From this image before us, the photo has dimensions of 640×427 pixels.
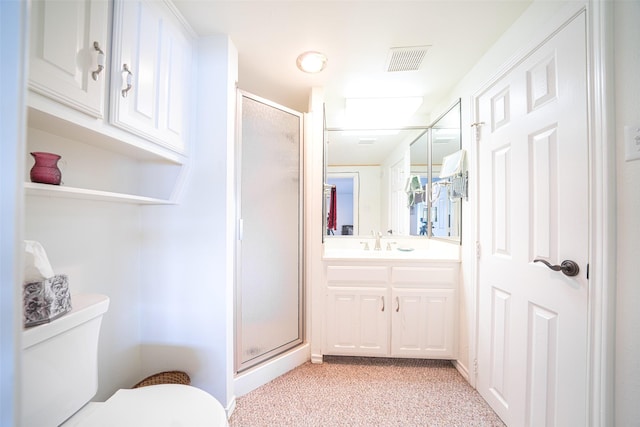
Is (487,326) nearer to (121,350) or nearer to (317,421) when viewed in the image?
(317,421)

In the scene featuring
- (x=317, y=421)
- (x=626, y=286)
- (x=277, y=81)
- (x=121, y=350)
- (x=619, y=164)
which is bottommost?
(x=317, y=421)

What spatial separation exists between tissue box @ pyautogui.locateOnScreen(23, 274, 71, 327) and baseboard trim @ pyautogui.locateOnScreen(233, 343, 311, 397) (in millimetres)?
1085

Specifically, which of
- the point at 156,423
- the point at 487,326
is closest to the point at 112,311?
the point at 156,423

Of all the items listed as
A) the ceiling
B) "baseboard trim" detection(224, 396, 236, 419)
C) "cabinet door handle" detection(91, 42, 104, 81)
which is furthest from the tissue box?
the ceiling

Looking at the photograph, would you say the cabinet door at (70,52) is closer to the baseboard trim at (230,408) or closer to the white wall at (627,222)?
the baseboard trim at (230,408)

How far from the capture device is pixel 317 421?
136 centimetres

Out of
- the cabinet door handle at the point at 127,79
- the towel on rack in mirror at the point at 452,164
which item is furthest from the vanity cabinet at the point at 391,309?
the cabinet door handle at the point at 127,79

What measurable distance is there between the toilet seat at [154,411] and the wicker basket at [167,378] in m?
0.38

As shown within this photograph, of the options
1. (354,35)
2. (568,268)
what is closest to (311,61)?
(354,35)

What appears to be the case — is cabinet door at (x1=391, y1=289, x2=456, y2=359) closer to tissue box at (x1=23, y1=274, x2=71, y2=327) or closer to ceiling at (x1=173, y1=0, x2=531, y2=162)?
ceiling at (x1=173, y1=0, x2=531, y2=162)

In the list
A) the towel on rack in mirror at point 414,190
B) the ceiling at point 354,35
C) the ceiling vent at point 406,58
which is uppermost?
the ceiling at point 354,35

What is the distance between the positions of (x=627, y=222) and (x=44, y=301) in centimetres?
196

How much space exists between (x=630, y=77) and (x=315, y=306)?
1962mm

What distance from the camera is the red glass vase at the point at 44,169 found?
814mm
